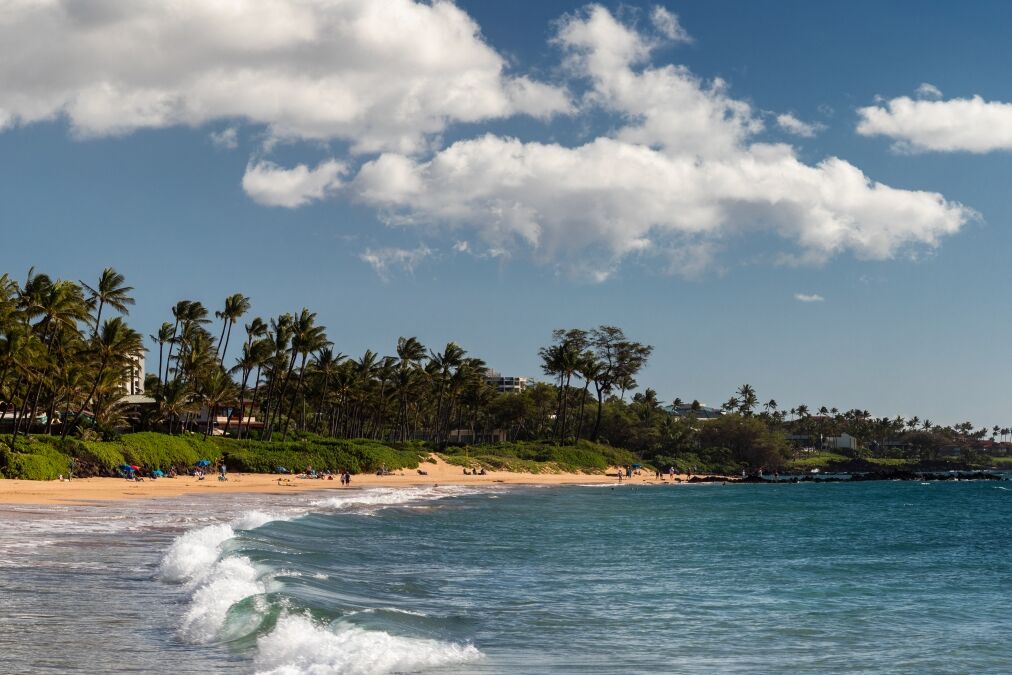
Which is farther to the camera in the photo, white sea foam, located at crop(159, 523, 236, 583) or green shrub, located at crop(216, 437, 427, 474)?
green shrub, located at crop(216, 437, 427, 474)

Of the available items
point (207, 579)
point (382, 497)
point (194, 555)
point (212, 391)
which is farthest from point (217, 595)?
point (212, 391)

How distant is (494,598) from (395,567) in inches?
221

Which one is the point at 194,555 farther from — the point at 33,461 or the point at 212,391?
the point at 212,391

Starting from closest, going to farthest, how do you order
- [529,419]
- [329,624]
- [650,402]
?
[329,624]
[529,419]
[650,402]

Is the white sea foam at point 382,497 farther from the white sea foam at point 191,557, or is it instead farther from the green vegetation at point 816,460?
the green vegetation at point 816,460

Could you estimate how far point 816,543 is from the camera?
3428cm

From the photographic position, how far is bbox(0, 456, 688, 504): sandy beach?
136ft

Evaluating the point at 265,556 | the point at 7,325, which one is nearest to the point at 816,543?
the point at 265,556

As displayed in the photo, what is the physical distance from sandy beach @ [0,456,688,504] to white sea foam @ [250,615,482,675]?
26.3m

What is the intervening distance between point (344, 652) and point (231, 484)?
170 ft

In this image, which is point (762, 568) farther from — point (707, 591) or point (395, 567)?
point (395, 567)

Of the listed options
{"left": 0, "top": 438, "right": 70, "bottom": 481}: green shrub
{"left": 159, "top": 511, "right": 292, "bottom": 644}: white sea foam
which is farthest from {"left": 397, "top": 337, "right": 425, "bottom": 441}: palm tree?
{"left": 159, "top": 511, "right": 292, "bottom": 644}: white sea foam

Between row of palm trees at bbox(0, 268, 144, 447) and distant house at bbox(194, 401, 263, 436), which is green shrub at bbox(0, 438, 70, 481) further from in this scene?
distant house at bbox(194, 401, 263, 436)

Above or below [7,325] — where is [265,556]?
below
